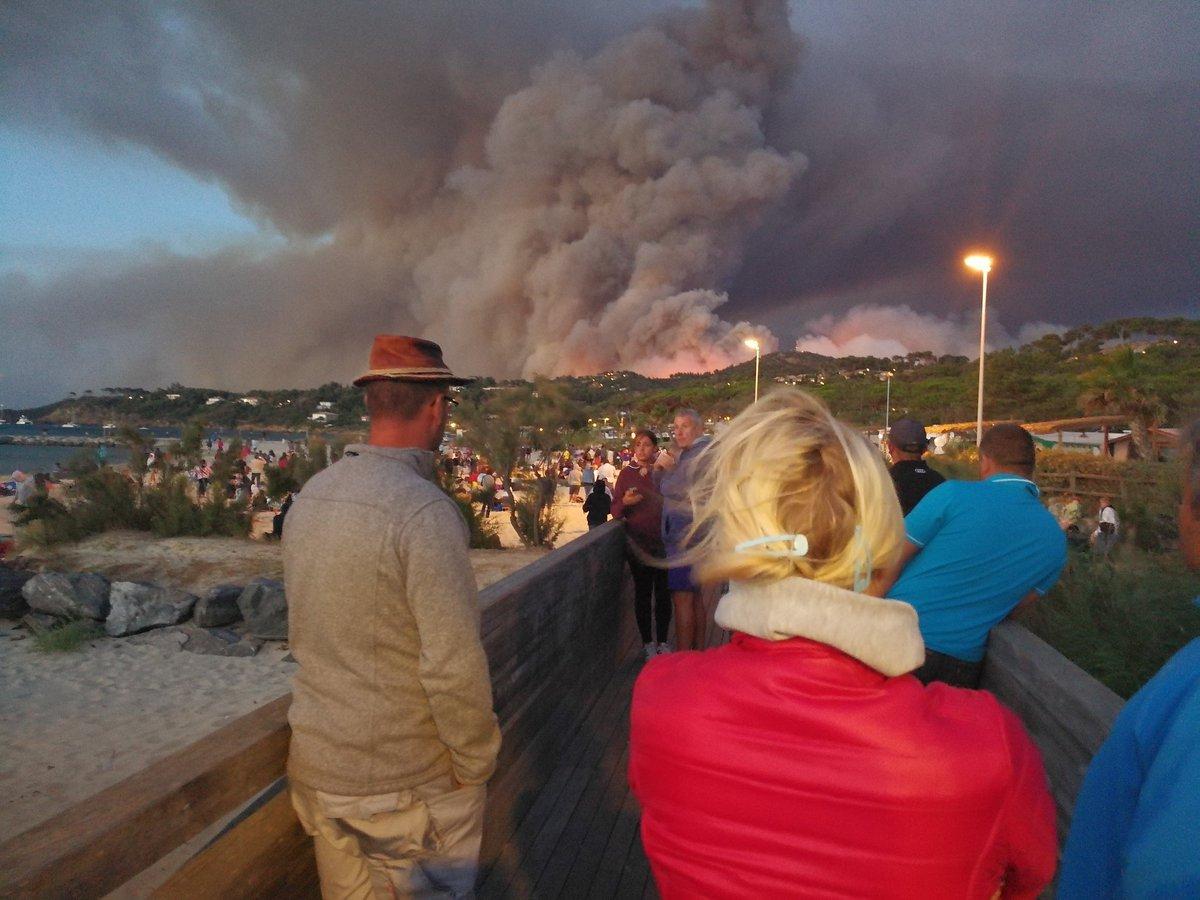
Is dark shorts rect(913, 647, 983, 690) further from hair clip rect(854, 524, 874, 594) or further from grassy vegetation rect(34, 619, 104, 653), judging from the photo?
grassy vegetation rect(34, 619, 104, 653)

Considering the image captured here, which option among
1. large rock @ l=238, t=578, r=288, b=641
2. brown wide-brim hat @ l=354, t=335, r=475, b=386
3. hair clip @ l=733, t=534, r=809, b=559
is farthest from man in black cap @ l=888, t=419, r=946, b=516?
large rock @ l=238, t=578, r=288, b=641

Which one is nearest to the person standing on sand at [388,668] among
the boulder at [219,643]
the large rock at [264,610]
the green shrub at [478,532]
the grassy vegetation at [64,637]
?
the boulder at [219,643]

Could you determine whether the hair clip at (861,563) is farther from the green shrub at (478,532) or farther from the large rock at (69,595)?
the green shrub at (478,532)

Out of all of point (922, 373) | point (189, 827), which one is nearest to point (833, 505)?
point (189, 827)

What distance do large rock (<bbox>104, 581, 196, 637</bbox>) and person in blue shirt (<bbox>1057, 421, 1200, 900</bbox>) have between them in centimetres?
1143

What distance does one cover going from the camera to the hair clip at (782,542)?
3.58ft

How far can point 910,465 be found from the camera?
173 inches

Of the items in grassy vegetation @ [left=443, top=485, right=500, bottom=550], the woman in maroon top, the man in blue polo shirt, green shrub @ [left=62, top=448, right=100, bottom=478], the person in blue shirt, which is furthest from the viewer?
green shrub @ [left=62, top=448, right=100, bottom=478]

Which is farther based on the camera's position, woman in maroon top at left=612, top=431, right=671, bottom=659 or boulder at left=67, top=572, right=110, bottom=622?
boulder at left=67, top=572, right=110, bottom=622

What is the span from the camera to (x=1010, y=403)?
160ft

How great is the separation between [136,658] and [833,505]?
34.5ft

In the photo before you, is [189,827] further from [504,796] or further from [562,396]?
[562,396]

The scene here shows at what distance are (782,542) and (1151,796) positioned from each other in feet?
1.58

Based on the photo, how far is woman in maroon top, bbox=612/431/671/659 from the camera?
506 cm
